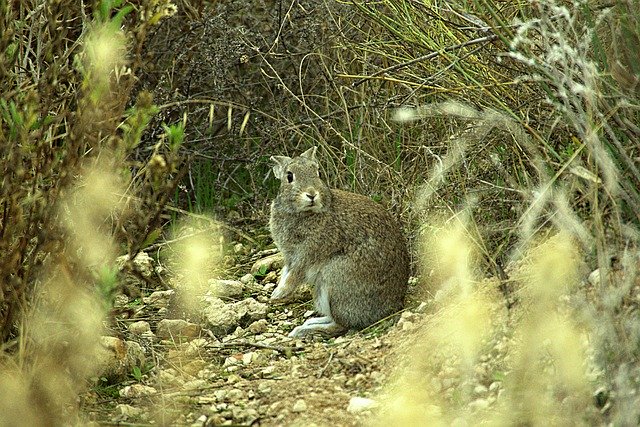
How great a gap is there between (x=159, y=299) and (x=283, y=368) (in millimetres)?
1446

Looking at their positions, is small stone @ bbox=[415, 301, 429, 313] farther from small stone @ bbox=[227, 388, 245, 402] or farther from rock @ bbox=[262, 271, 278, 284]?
rock @ bbox=[262, 271, 278, 284]

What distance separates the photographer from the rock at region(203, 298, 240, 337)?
19.5 feet

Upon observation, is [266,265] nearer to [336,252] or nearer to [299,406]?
[336,252]

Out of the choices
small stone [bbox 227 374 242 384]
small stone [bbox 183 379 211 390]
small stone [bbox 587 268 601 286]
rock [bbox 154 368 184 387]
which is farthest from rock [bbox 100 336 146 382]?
small stone [bbox 587 268 601 286]

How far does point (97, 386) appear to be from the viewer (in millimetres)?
4914

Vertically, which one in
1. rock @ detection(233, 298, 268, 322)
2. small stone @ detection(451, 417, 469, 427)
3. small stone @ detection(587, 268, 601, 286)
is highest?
small stone @ detection(587, 268, 601, 286)

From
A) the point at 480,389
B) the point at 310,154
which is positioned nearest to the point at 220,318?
the point at 310,154

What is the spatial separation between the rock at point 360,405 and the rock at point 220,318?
64.3 inches

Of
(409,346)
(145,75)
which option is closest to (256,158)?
(145,75)

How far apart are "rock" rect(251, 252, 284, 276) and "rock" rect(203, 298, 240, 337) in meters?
0.73

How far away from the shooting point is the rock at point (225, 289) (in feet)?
21.2

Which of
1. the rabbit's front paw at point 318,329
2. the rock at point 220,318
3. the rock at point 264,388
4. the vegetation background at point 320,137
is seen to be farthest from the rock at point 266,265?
the rock at point 264,388

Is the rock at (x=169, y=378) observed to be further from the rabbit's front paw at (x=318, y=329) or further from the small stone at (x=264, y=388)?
the rabbit's front paw at (x=318, y=329)

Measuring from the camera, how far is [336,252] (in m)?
6.02
